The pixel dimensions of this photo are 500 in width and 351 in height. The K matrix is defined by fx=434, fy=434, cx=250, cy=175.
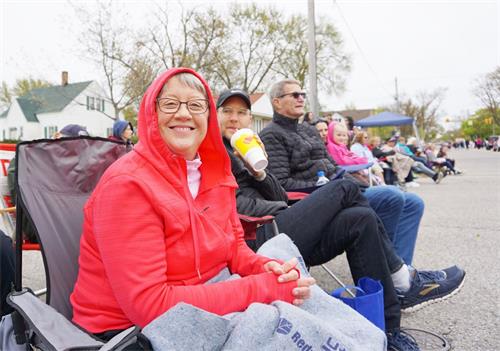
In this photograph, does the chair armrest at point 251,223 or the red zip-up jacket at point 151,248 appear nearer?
the red zip-up jacket at point 151,248

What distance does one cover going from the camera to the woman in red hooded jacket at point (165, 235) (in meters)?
1.38

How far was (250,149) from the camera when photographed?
2420 millimetres

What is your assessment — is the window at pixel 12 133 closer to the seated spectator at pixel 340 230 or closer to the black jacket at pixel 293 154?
the black jacket at pixel 293 154

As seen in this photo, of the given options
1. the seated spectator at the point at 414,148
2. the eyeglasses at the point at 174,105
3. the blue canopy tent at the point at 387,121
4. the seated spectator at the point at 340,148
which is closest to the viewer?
the eyeglasses at the point at 174,105

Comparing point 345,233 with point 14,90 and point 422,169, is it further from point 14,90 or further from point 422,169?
point 14,90

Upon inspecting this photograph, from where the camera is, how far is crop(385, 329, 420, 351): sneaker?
218 centimetres

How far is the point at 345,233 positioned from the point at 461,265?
7.59 ft

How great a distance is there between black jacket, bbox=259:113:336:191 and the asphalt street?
914 mm

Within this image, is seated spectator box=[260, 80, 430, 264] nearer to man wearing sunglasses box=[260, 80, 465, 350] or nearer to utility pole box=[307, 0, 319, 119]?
man wearing sunglasses box=[260, 80, 465, 350]

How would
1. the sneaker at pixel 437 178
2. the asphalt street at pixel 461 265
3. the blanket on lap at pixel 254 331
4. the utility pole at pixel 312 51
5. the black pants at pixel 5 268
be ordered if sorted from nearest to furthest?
the blanket on lap at pixel 254 331, the black pants at pixel 5 268, the asphalt street at pixel 461 265, the utility pole at pixel 312 51, the sneaker at pixel 437 178

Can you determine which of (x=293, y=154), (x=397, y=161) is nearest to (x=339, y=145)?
(x=293, y=154)

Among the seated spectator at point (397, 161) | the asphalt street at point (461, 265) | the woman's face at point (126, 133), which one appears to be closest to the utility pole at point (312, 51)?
the seated spectator at point (397, 161)

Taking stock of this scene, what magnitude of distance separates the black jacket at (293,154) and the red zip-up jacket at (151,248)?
1525mm

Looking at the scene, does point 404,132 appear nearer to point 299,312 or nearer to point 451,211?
point 451,211
